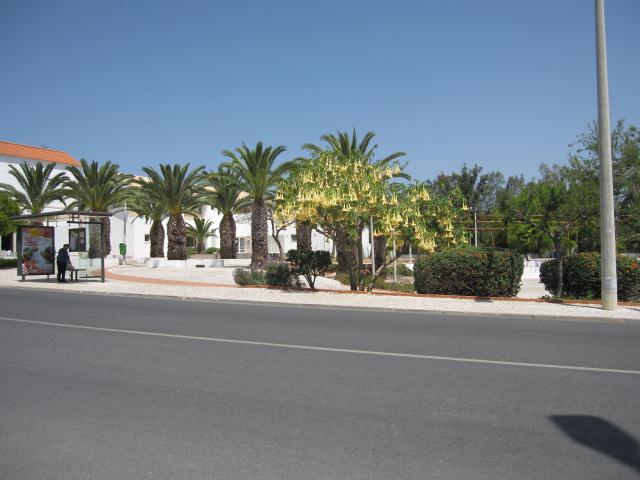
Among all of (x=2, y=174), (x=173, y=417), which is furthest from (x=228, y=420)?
(x=2, y=174)

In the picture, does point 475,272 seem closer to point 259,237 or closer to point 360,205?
point 360,205

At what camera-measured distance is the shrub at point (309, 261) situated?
19281mm

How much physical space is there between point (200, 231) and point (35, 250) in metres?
37.1

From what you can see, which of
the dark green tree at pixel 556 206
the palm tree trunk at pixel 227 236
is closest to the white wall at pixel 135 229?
the palm tree trunk at pixel 227 236

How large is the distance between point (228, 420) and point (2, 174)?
62431mm

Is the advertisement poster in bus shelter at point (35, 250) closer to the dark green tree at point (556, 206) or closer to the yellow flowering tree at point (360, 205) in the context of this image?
the yellow flowering tree at point (360, 205)

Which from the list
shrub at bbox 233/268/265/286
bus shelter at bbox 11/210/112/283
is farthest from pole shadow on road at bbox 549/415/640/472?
bus shelter at bbox 11/210/112/283

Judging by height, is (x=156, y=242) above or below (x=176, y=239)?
below

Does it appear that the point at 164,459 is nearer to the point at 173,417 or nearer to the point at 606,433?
the point at 173,417

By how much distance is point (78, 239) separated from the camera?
25609 mm

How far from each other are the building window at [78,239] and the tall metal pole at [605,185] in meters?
21.0

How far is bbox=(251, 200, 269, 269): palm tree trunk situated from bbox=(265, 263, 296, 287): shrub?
456 inches

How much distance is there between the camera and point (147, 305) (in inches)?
614

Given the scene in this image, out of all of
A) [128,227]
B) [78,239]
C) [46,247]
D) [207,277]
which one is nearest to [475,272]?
[207,277]
